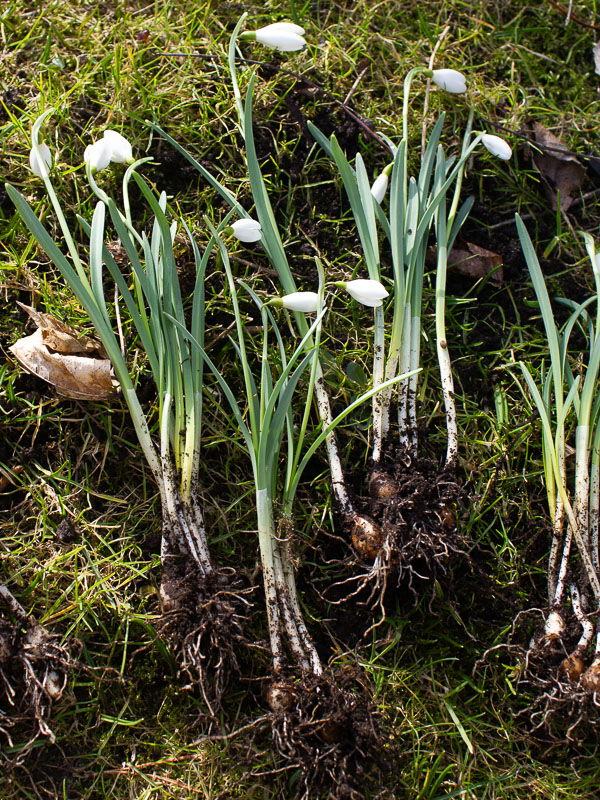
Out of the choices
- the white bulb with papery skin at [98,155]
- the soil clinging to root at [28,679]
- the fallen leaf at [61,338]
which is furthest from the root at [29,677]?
the white bulb with papery skin at [98,155]

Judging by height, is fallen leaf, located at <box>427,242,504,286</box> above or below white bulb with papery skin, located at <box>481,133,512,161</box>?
below

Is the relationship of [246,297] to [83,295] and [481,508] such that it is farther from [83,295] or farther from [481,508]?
[481,508]

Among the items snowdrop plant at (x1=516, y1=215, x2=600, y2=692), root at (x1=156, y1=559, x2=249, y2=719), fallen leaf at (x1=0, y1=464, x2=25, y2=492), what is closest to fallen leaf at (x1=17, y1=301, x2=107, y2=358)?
fallen leaf at (x1=0, y1=464, x2=25, y2=492)

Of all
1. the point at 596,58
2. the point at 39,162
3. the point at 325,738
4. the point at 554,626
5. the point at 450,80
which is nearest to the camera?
the point at 325,738

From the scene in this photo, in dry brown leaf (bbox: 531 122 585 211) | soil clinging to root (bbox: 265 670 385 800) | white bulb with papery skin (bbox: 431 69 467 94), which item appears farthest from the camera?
dry brown leaf (bbox: 531 122 585 211)

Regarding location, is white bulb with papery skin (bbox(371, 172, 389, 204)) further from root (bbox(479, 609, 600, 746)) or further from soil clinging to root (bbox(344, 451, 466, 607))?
root (bbox(479, 609, 600, 746))

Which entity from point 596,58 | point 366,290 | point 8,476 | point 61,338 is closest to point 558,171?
point 596,58

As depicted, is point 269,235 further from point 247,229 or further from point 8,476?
point 8,476
